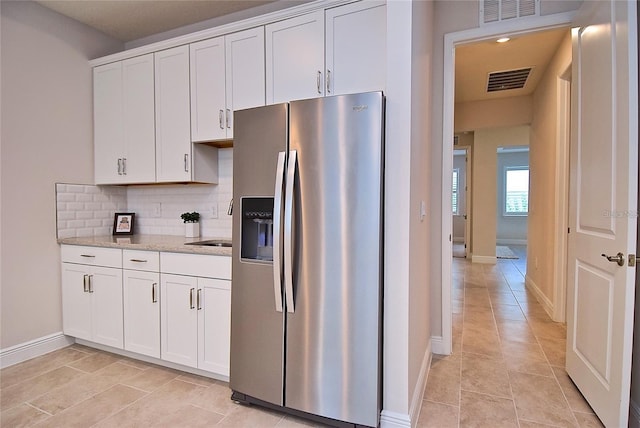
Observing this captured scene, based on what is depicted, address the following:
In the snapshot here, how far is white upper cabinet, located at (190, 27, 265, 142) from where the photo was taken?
2.49 meters

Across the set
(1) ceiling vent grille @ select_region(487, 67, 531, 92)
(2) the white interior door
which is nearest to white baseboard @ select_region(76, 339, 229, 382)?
(2) the white interior door

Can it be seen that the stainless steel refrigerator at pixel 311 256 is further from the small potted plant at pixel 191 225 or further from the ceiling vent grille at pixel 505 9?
the ceiling vent grille at pixel 505 9

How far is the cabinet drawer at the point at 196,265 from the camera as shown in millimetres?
2172

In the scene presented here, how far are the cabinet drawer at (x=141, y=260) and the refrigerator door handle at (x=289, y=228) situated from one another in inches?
45.4

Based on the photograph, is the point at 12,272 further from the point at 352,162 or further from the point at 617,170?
the point at 617,170

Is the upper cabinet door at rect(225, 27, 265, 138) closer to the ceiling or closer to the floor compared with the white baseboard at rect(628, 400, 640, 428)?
closer to the ceiling

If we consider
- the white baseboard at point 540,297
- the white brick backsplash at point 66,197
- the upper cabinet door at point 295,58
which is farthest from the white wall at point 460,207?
the white brick backsplash at point 66,197

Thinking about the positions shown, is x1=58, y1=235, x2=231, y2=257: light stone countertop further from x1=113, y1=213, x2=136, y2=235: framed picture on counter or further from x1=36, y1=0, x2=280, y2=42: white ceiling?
x1=36, y1=0, x2=280, y2=42: white ceiling

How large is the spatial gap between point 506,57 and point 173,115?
3440mm

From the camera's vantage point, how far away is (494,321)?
3.40m

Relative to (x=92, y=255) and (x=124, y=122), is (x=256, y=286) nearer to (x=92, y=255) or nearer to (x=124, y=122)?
(x=92, y=255)

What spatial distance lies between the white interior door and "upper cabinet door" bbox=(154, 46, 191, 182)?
8.96 ft

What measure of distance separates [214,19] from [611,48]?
2.89 metres

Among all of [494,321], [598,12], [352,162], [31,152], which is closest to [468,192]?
[494,321]
